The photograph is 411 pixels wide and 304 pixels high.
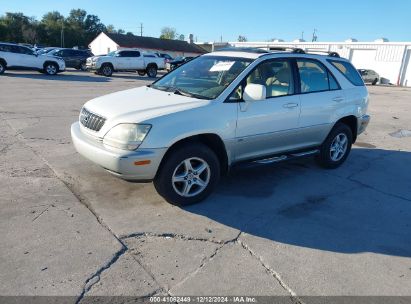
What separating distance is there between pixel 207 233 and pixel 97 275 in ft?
3.96

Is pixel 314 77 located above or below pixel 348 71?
below

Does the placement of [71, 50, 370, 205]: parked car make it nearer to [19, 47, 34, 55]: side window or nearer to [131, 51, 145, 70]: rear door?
[19, 47, 34, 55]: side window

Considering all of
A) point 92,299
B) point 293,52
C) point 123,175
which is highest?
point 293,52

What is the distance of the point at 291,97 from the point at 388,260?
2448 mm

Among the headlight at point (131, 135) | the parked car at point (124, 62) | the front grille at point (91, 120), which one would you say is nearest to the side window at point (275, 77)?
the headlight at point (131, 135)

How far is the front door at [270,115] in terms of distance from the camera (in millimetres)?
4613

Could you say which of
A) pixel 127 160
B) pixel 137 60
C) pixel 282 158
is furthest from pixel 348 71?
pixel 137 60

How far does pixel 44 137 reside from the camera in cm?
707

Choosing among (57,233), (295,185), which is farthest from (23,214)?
(295,185)

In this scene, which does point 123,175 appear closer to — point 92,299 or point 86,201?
point 86,201

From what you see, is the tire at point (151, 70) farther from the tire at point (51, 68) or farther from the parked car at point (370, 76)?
the parked car at point (370, 76)

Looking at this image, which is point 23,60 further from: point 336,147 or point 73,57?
point 336,147

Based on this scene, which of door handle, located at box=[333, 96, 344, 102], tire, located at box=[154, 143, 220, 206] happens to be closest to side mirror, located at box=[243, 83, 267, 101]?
tire, located at box=[154, 143, 220, 206]

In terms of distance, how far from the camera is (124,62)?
24891mm
